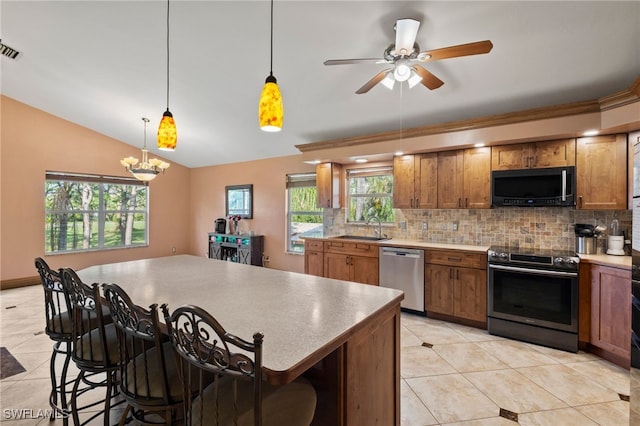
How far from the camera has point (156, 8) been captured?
261 cm

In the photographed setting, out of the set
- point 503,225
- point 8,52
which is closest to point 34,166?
point 8,52

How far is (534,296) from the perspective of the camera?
2945 mm

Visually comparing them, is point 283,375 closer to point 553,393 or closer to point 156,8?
point 553,393

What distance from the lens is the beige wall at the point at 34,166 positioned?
482 cm

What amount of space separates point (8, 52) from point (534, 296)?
22.1 feet

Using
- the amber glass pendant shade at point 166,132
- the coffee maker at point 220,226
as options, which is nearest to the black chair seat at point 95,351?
the amber glass pendant shade at point 166,132

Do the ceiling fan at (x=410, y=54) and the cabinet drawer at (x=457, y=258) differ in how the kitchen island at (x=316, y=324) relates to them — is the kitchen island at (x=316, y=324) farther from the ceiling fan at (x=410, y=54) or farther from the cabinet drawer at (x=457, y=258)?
the cabinet drawer at (x=457, y=258)

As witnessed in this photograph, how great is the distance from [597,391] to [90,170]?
7851mm

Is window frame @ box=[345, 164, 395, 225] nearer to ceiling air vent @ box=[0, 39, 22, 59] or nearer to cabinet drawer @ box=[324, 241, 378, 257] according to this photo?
cabinet drawer @ box=[324, 241, 378, 257]

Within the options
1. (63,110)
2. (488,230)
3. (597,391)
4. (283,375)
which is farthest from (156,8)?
(597,391)

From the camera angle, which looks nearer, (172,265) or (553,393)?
(553,393)

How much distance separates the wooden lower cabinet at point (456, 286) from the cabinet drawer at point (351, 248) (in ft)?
2.41

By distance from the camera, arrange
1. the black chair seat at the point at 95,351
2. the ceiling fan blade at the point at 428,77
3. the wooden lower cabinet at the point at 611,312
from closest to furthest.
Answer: the black chair seat at the point at 95,351 < the ceiling fan blade at the point at 428,77 < the wooden lower cabinet at the point at 611,312

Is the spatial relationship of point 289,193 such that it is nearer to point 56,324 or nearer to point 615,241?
point 56,324
